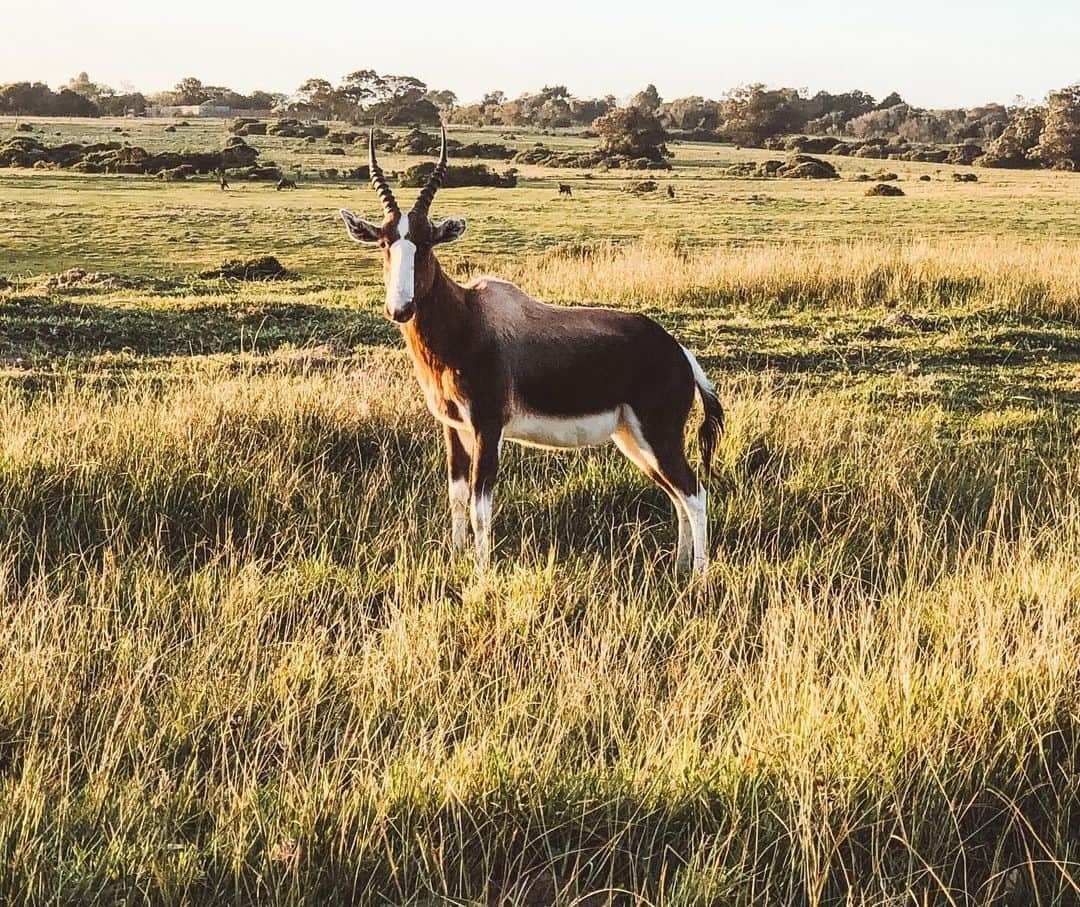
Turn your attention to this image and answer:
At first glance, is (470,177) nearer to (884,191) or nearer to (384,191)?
(884,191)

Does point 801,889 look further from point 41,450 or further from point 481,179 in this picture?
point 481,179

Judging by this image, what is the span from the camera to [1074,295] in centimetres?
1480

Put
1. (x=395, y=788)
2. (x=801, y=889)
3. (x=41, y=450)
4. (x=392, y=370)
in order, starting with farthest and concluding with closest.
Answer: (x=392, y=370)
(x=41, y=450)
(x=395, y=788)
(x=801, y=889)

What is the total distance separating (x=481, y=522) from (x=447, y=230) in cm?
166

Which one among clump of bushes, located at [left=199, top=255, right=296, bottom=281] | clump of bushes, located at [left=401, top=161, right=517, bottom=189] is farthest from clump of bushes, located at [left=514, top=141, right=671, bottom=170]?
clump of bushes, located at [left=199, top=255, right=296, bottom=281]

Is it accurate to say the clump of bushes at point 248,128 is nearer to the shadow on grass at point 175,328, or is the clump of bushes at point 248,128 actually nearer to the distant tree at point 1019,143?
the distant tree at point 1019,143

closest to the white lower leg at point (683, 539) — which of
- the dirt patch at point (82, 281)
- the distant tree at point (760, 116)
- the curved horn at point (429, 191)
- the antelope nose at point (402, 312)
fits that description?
the antelope nose at point (402, 312)

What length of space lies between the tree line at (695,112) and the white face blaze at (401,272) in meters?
70.3

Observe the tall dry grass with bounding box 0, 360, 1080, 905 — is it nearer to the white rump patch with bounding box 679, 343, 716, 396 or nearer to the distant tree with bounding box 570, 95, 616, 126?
the white rump patch with bounding box 679, 343, 716, 396

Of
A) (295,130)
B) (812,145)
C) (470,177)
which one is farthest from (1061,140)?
(295,130)

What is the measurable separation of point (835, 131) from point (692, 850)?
403ft

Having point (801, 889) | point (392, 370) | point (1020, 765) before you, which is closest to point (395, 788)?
point (801, 889)

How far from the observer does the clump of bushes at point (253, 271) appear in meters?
19.2

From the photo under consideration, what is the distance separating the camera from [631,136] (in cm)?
6900
